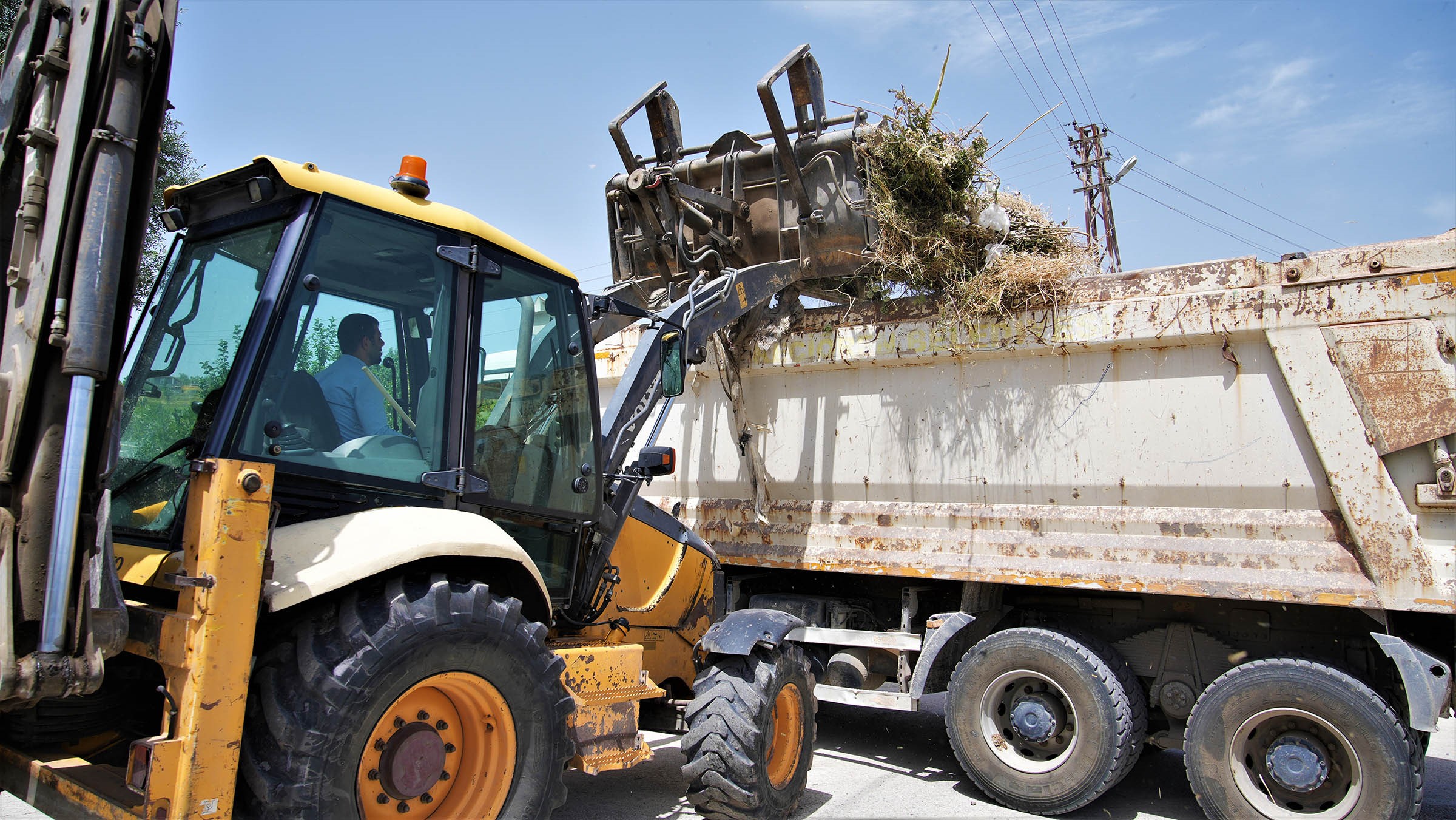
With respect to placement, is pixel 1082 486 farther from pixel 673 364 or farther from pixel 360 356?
pixel 360 356

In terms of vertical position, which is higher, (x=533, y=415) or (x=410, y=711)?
(x=533, y=415)

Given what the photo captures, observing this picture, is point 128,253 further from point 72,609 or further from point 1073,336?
point 1073,336

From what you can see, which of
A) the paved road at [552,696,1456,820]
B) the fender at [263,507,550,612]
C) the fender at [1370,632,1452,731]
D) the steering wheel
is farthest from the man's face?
the fender at [1370,632,1452,731]

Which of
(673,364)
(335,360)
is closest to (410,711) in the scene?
Answer: (335,360)

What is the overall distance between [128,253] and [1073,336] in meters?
4.40

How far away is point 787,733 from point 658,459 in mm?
1533

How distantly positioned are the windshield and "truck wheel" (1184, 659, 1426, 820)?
4501 mm

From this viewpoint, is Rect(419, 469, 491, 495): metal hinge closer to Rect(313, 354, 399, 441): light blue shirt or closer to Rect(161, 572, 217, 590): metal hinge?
Rect(313, 354, 399, 441): light blue shirt

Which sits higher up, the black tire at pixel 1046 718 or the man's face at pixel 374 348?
the man's face at pixel 374 348

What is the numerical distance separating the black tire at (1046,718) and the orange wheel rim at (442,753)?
2892mm

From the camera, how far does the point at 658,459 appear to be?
4223 mm

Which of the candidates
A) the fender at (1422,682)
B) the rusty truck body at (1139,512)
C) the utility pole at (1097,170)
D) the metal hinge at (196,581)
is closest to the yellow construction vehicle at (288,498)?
the metal hinge at (196,581)

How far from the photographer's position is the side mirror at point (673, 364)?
4.53 metres

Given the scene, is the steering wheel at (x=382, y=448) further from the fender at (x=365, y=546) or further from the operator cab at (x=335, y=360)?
the fender at (x=365, y=546)
